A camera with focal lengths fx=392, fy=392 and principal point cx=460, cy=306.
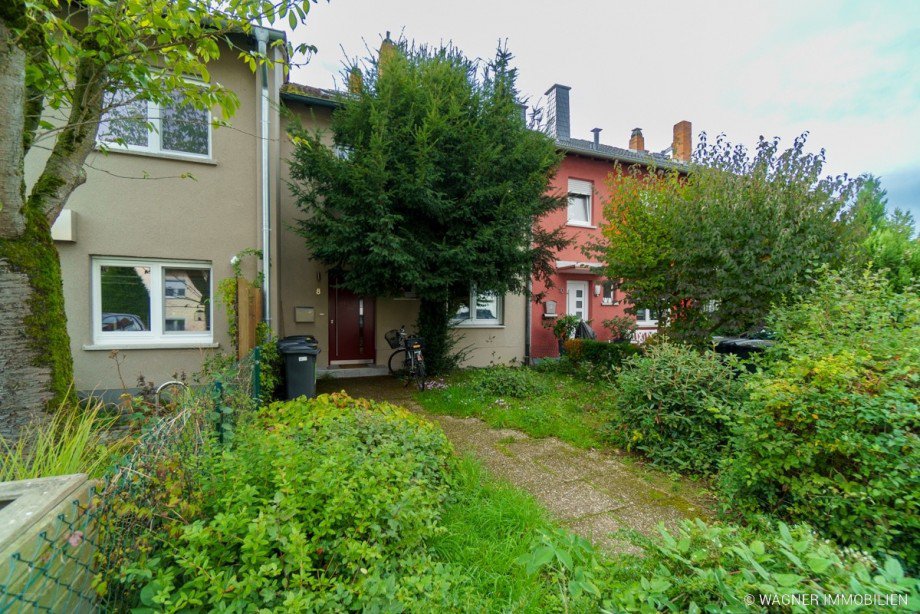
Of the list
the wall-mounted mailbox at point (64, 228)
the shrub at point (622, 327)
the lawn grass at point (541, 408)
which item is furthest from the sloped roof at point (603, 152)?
the wall-mounted mailbox at point (64, 228)

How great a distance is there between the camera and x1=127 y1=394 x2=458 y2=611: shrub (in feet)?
5.25

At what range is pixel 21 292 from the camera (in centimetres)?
334

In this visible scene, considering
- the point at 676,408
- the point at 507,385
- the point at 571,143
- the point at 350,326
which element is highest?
the point at 571,143

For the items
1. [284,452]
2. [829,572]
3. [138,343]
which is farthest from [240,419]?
[138,343]

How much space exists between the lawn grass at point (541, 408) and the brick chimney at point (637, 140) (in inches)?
487

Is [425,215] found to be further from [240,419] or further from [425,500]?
[425,500]

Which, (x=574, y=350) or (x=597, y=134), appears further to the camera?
(x=597, y=134)

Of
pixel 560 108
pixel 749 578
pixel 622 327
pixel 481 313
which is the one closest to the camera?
pixel 749 578

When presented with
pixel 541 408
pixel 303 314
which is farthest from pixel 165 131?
pixel 541 408

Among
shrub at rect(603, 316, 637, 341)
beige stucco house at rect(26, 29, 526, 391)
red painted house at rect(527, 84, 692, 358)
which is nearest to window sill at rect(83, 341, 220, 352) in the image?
beige stucco house at rect(26, 29, 526, 391)

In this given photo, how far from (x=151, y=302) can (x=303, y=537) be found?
21.1ft

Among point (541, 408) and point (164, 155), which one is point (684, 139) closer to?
point (541, 408)

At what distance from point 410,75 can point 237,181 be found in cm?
348

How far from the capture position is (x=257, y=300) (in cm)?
626
